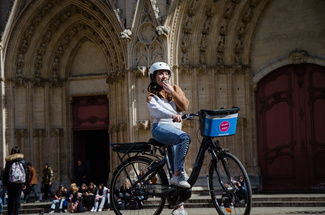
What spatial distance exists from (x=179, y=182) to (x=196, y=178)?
21 cm

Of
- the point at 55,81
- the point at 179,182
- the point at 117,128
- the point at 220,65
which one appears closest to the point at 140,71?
the point at 117,128

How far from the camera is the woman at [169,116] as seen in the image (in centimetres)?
718

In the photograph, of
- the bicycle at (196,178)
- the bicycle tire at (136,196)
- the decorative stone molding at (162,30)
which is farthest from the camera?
the decorative stone molding at (162,30)

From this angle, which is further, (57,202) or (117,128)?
(117,128)

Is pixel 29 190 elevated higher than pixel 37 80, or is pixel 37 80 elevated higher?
pixel 37 80

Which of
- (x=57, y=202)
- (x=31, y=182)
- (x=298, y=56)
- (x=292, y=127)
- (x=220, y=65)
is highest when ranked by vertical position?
(x=298, y=56)

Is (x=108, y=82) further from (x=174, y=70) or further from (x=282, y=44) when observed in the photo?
(x=282, y=44)

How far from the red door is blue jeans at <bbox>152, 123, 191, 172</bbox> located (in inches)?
426

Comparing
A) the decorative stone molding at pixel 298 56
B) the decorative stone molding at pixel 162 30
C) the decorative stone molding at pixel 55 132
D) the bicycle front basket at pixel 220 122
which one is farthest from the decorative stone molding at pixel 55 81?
the bicycle front basket at pixel 220 122

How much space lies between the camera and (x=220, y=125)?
276 inches

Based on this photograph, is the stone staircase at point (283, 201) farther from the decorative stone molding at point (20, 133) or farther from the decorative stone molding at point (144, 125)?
the decorative stone molding at point (20, 133)

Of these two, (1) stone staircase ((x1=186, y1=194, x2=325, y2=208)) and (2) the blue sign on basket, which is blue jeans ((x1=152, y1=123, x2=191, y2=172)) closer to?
(2) the blue sign on basket

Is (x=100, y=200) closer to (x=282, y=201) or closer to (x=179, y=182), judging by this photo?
(x=282, y=201)

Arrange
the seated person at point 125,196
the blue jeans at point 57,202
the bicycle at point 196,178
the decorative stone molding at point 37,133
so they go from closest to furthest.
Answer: the bicycle at point 196,178
the seated person at point 125,196
the blue jeans at point 57,202
the decorative stone molding at point 37,133
